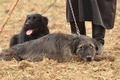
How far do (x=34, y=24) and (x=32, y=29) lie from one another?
0.18 metres

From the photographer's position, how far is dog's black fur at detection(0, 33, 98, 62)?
18.3 feet

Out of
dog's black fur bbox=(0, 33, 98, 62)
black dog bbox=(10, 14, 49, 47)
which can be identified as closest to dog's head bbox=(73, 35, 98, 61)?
dog's black fur bbox=(0, 33, 98, 62)

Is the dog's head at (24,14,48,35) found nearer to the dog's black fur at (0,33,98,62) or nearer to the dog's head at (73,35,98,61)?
the dog's black fur at (0,33,98,62)

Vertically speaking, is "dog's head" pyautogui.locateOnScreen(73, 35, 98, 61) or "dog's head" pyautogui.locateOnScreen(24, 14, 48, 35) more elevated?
"dog's head" pyautogui.locateOnScreen(73, 35, 98, 61)

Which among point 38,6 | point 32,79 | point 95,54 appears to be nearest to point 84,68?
point 95,54

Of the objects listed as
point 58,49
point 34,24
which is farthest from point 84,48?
point 34,24

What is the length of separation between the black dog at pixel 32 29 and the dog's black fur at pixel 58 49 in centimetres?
164

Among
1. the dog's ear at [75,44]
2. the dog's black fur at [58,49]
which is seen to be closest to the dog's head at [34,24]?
the dog's black fur at [58,49]

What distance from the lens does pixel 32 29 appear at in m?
7.94

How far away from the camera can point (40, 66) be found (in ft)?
16.7

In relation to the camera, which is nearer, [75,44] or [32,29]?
[75,44]

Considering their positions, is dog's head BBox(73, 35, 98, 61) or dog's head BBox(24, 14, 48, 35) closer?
dog's head BBox(73, 35, 98, 61)

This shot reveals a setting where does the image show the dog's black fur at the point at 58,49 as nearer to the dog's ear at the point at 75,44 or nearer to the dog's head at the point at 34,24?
the dog's ear at the point at 75,44

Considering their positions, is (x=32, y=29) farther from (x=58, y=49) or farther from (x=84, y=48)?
(x=84, y=48)
